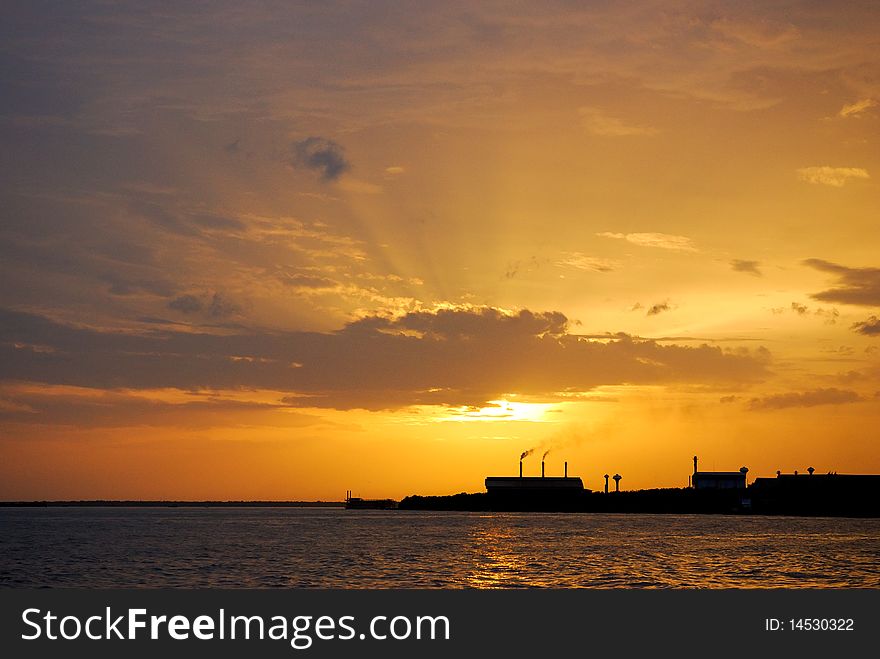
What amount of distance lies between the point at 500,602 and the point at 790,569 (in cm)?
3676

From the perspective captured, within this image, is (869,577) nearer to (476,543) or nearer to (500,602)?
(500,602)

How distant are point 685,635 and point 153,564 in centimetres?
5633

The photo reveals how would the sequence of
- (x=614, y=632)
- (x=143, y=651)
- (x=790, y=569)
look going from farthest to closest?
(x=790, y=569)
(x=614, y=632)
(x=143, y=651)

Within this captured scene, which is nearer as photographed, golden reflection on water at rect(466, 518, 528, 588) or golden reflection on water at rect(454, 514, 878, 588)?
golden reflection on water at rect(454, 514, 878, 588)

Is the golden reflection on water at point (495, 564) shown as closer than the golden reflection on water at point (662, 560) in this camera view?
No

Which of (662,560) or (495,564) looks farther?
(662,560)

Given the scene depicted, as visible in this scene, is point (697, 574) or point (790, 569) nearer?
point (697, 574)

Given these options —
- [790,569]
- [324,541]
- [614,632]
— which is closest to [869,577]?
[790,569]

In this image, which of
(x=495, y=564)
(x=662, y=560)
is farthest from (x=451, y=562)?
(x=662, y=560)

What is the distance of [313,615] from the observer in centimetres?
4250

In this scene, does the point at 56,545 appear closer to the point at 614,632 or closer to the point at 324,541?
the point at 324,541

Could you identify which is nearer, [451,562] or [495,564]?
[495,564]

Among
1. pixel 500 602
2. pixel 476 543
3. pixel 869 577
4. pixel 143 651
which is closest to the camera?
pixel 143 651

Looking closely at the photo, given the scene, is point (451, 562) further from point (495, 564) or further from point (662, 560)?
point (662, 560)
